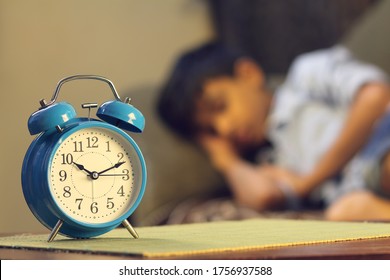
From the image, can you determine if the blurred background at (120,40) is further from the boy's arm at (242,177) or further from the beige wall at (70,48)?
the boy's arm at (242,177)

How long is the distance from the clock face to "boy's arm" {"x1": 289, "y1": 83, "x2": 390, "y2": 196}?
1.57 meters

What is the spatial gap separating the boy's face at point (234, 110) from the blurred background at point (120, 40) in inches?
9.7

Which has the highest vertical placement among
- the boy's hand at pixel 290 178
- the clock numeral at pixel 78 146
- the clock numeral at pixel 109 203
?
the clock numeral at pixel 78 146

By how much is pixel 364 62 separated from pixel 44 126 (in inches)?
72.9

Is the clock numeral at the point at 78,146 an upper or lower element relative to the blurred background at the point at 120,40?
upper

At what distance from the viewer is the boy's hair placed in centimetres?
258

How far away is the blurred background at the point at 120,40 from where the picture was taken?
2900mm

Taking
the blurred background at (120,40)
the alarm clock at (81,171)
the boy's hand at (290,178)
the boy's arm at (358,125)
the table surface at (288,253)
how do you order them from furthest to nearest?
the blurred background at (120,40) < the boy's hand at (290,178) < the boy's arm at (358,125) < the alarm clock at (81,171) < the table surface at (288,253)

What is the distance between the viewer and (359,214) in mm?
2006

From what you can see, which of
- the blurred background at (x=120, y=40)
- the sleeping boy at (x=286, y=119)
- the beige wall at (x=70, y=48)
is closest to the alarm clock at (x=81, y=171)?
the sleeping boy at (x=286, y=119)

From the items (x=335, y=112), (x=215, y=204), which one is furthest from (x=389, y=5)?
(x=215, y=204)

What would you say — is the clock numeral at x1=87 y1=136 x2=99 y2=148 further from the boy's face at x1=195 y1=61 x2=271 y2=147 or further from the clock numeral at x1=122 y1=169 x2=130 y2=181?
the boy's face at x1=195 y1=61 x2=271 y2=147

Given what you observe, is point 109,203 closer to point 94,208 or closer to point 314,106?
point 94,208
